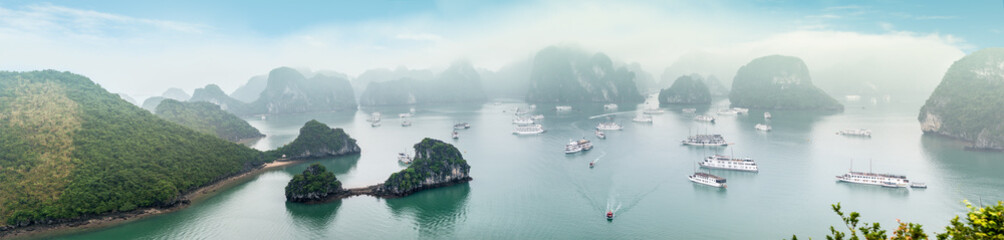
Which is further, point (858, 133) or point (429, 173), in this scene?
point (858, 133)

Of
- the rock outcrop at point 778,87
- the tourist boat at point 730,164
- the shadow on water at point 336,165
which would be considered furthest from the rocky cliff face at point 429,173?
the rock outcrop at point 778,87

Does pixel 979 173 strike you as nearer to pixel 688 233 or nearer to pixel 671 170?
pixel 671 170

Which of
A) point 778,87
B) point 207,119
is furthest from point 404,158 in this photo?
point 778,87

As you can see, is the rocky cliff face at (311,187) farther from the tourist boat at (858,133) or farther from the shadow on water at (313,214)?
the tourist boat at (858,133)

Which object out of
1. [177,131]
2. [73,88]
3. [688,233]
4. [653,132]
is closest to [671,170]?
[688,233]

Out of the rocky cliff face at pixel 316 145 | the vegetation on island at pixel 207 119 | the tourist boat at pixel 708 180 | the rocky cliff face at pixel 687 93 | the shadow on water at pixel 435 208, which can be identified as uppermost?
the rocky cliff face at pixel 687 93

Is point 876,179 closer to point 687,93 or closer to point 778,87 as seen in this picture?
point 778,87

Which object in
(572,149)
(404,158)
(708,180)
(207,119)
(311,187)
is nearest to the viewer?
(311,187)
